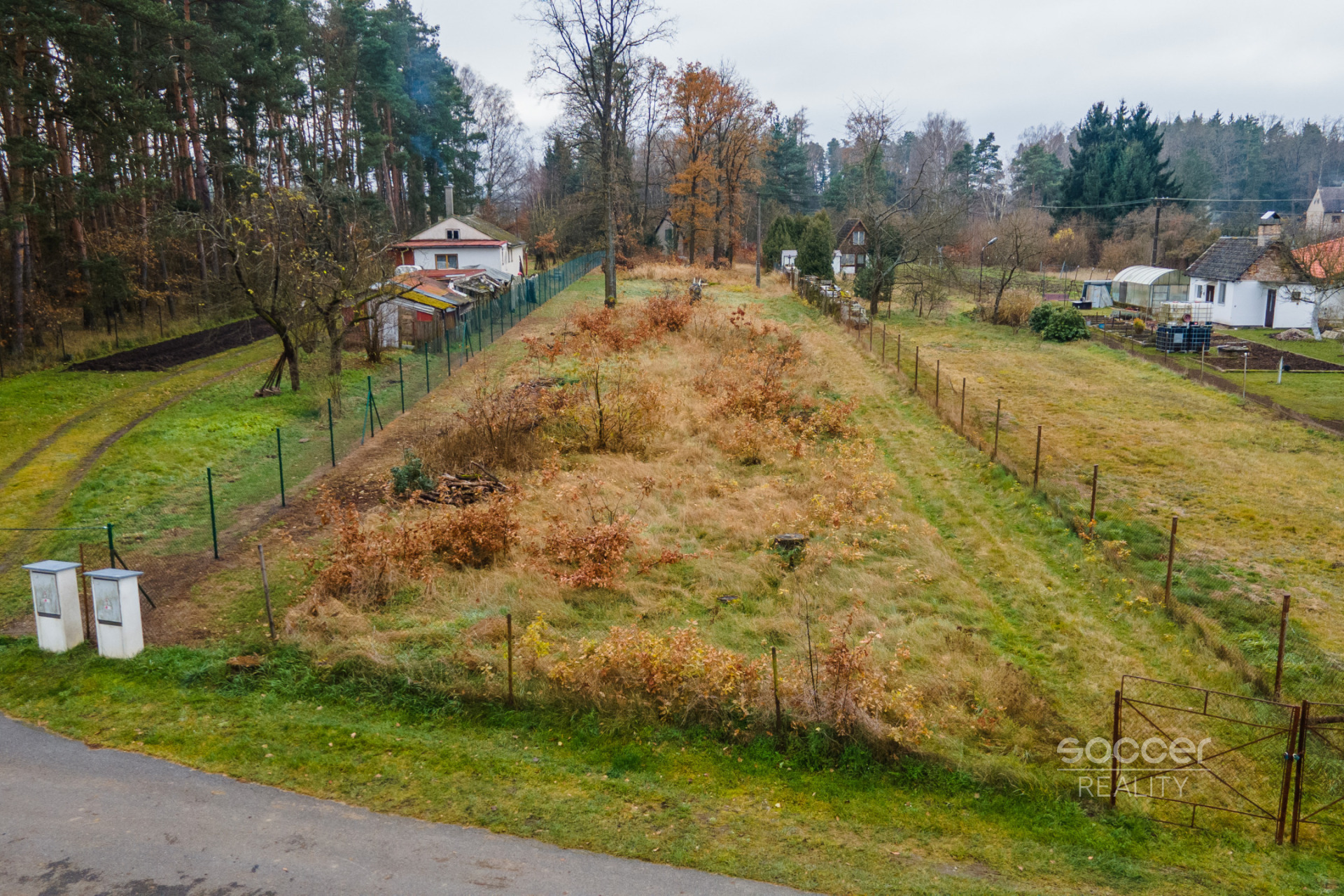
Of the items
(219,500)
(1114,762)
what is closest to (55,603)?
(219,500)

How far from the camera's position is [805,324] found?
37.3 m

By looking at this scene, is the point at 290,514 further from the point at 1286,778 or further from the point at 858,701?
the point at 1286,778

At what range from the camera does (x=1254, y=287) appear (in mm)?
40812

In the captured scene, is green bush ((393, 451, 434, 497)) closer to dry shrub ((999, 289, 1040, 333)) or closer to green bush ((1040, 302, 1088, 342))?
green bush ((1040, 302, 1088, 342))

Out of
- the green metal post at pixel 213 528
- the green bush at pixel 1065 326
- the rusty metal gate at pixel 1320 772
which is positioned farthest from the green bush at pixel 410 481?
the green bush at pixel 1065 326

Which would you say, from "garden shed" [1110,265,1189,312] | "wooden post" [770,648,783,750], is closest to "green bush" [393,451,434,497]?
"wooden post" [770,648,783,750]

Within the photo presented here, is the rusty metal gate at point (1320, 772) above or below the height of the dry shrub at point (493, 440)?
below

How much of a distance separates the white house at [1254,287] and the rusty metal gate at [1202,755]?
35.5 m

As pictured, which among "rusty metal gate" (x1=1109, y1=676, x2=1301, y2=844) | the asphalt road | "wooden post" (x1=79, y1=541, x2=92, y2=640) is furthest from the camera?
"wooden post" (x1=79, y1=541, x2=92, y2=640)

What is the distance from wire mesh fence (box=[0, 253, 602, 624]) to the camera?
44.4 ft

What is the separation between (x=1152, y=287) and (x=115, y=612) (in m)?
48.5

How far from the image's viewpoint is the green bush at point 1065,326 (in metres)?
37.2

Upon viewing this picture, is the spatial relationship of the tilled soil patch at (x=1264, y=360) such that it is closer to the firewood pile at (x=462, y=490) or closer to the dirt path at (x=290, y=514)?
the dirt path at (x=290, y=514)

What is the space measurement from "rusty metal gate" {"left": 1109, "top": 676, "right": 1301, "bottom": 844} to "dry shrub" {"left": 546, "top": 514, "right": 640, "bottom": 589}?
267 inches
